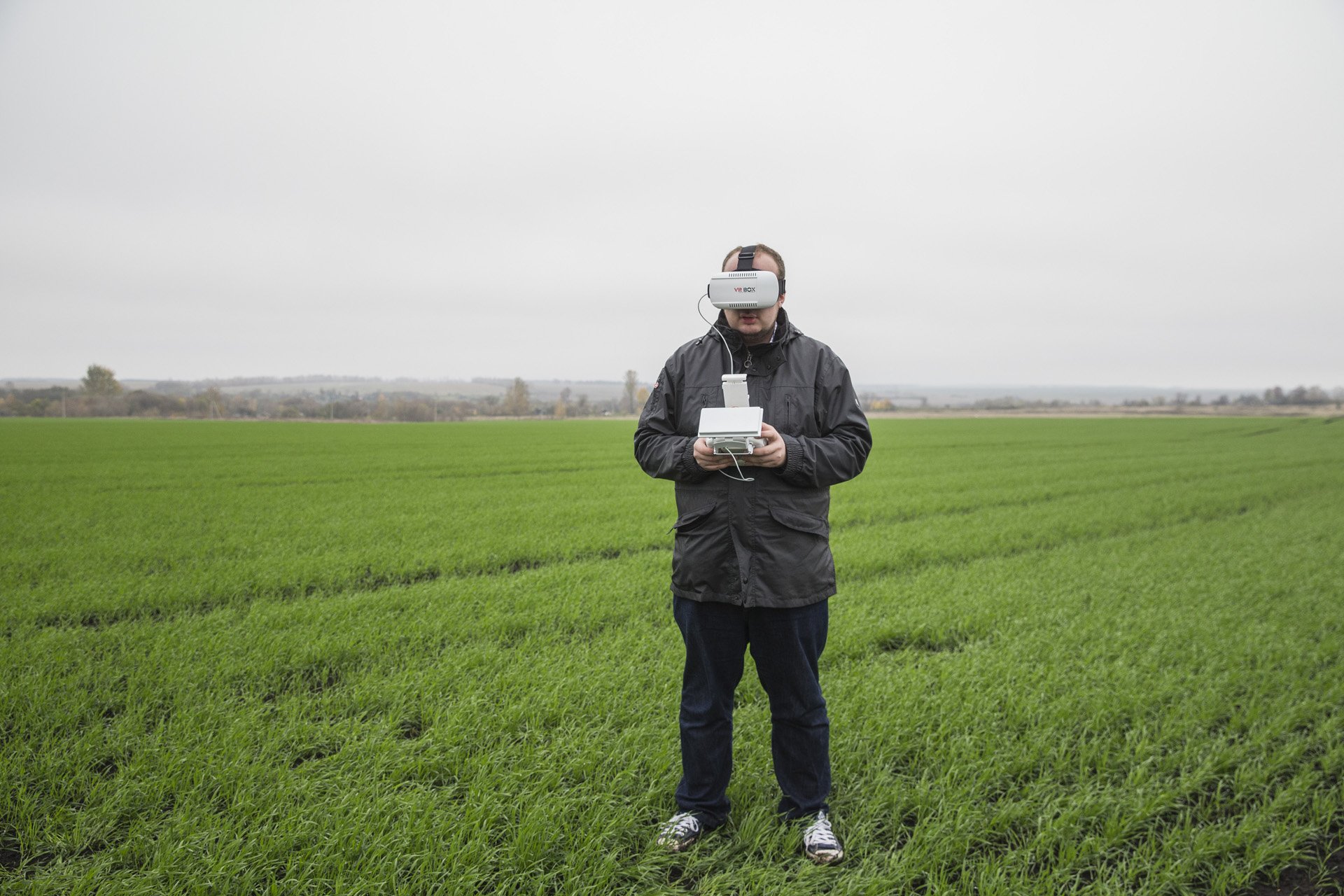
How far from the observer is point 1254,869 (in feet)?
9.41

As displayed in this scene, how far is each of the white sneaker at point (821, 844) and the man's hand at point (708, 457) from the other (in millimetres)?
1526

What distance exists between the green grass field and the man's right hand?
1.52 metres

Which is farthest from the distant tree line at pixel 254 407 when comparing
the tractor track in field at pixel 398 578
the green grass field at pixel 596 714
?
the green grass field at pixel 596 714

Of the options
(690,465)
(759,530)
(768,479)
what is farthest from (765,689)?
(690,465)

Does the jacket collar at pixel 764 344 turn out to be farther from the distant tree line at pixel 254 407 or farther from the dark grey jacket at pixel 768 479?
the distant tree line at pixel 254 407

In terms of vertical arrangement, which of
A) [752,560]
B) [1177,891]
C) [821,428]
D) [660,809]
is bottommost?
[1177,891]

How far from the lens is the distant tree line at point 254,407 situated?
5394 cm

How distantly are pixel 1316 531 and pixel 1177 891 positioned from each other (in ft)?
33.9

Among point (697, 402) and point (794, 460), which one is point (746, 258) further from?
point (794, 460)

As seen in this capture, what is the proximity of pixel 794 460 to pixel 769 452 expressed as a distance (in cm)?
13

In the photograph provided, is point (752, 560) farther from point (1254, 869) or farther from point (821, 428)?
point (1254, 869)

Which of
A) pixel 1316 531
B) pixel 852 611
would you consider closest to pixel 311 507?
pixel 852 611

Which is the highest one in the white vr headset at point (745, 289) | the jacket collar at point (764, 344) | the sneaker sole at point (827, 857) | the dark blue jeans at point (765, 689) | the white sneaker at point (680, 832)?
the white vr headset at point (745, 289)

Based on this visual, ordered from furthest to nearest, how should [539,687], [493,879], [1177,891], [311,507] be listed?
[311,507] < [539,687] < [1177,891] < [493,879]
